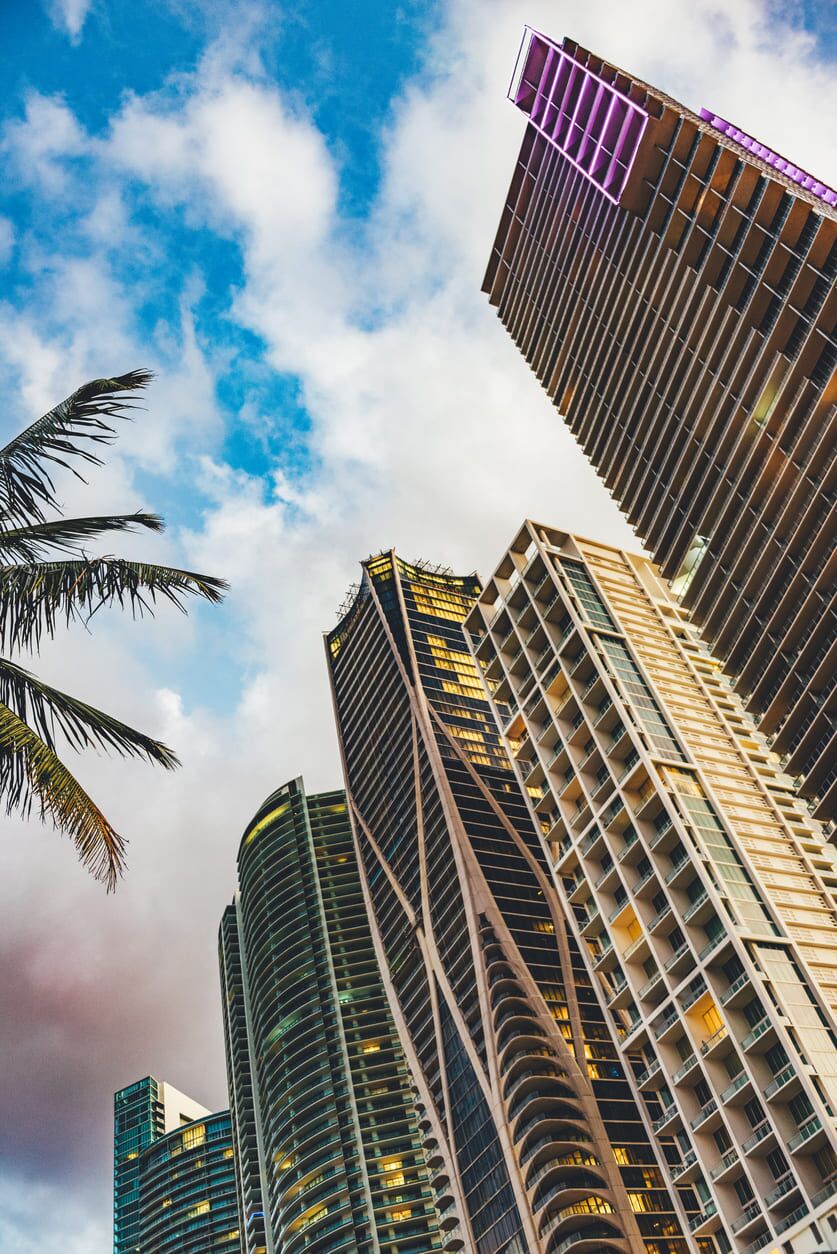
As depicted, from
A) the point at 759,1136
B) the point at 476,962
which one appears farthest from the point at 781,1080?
the point at 476,962

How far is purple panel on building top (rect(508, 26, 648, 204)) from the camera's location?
2667 inches

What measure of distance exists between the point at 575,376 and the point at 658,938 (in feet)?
133

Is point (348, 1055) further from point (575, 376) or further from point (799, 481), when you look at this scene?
point (799, 481)

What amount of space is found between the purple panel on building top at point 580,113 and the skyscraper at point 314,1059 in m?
93.9

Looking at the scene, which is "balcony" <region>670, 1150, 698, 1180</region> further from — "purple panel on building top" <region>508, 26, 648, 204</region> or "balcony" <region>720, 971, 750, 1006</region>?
"purple panel on building top" <region>508, 26, 648, 204</region>

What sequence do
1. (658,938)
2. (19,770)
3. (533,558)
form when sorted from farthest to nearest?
(533,558) → (658,938) → (19,770)

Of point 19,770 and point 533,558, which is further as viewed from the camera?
point 533,558

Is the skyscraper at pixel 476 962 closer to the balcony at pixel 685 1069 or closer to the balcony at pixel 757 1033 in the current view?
the balcony at pixel 685 1069

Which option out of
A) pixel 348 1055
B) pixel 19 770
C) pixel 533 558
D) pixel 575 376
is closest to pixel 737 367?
pixel 575 376

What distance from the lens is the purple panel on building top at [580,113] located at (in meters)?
67.8

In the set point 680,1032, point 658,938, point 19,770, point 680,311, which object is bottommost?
point 19,770

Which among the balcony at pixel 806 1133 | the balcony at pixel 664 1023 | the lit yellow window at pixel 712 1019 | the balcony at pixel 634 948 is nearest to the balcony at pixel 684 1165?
the balcony at pixel 664 1023

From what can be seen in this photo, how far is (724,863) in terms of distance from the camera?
74.1 m

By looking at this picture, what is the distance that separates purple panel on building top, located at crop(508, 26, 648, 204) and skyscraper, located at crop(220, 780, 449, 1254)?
308 ft
